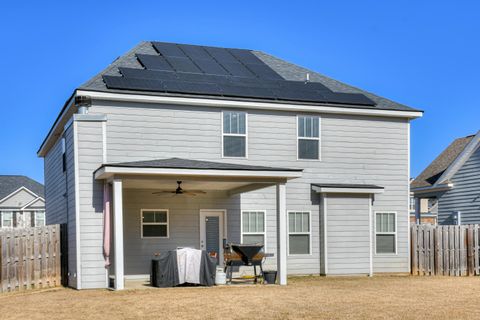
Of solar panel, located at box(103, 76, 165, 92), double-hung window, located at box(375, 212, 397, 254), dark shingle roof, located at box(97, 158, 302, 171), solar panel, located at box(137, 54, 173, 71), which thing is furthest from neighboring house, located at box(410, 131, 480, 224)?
solar panel, located at box(103, 76, 165, 92)

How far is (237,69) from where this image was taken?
22016 mm

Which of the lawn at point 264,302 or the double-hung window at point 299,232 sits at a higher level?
→ the double-hung window at point 299,232

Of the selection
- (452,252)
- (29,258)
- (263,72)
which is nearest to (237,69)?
(263,72)

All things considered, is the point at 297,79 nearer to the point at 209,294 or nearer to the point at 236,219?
the point at 236,219

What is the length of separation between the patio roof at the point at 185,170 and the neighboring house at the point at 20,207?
36131 millimetres

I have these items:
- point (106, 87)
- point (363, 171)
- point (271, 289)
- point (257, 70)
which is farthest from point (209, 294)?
point (257, 70)

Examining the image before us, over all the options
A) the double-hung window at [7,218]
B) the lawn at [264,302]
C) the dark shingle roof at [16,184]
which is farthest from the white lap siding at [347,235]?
the dark shingle roof at [16,184]

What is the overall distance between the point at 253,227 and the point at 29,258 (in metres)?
6.69

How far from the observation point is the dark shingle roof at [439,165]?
2702cm

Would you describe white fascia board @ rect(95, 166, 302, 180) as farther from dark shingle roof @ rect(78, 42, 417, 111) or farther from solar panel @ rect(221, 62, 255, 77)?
solar panel @ rect(221, 62, 255, 77)

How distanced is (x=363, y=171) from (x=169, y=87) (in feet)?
23.1

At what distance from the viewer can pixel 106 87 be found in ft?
58.9

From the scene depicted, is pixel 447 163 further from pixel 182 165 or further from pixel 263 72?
pixel 182 165

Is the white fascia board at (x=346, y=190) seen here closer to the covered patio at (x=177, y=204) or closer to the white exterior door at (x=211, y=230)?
the covered patio at (x=177, y=204)
